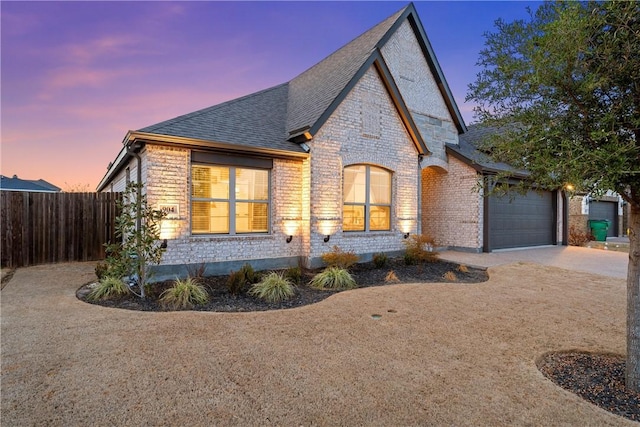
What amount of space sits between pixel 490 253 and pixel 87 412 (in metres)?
13.5

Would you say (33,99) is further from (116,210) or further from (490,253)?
(490,253)

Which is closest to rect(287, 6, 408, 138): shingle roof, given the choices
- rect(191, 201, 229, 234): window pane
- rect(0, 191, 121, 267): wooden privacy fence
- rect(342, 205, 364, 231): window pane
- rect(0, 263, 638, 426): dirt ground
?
rect(342, 205, 364, 231): window pane

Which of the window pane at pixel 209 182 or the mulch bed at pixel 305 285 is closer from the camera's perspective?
the mulch bed at pixel 305 285

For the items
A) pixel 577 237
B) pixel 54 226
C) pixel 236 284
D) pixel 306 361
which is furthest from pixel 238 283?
pixel 577 237

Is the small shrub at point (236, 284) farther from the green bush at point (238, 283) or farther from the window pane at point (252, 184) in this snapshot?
the window pane at point (252, 184)

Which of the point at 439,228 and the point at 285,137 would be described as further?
the point at 439,228

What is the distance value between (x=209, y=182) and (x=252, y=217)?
153 cm

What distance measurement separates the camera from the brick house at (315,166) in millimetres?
7984

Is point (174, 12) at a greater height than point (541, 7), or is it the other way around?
point (174, 12)

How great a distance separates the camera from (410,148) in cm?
1165

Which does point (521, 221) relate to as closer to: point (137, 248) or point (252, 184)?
point (252, 184)

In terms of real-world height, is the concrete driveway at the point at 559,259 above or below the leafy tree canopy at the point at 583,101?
below

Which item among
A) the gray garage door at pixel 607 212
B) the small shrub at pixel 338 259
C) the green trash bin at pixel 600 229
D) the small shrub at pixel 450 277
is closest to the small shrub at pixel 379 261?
the small shrub at pixel 338 259

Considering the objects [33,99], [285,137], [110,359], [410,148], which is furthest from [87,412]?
[33,99]
